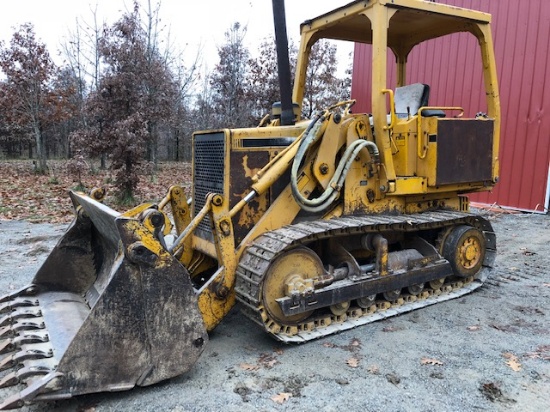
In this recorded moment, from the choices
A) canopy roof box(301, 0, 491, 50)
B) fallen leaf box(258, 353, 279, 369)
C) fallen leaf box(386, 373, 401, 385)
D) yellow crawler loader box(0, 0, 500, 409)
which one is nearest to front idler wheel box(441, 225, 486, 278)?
yellow crawler loader box(0, 0, 500, 409)

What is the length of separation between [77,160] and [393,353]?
10656 millimetres

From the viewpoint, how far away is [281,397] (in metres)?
3.11

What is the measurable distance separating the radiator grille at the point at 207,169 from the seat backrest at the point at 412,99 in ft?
7.35

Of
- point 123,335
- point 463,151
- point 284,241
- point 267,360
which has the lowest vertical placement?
point 267,360

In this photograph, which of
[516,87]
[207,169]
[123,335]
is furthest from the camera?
[516,87]

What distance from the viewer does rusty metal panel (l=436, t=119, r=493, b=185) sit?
477 cm

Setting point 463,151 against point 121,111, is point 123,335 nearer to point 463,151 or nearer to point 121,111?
point 463,151

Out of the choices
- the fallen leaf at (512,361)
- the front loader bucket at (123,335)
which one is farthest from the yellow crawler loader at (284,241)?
the fallen leaf at (512,361)

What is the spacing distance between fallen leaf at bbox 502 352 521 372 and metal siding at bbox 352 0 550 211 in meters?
7.52

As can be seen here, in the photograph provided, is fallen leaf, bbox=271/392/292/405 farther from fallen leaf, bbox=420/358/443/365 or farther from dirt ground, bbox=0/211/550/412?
fallen leaf, bbox=420/358/443/365

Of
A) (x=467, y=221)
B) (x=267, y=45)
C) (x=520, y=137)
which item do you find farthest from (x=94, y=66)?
(x=467, y=221)

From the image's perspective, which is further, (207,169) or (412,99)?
(412,99)

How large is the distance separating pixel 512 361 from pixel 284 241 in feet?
6.68

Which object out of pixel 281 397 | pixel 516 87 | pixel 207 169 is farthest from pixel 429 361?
pixel 516 87
